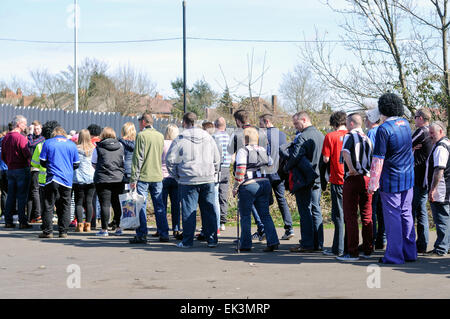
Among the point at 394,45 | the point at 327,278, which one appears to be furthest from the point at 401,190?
the point at 394,45

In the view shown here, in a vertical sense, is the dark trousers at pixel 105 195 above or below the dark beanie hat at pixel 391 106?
below

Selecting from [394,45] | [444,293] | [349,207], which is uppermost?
[394,45]

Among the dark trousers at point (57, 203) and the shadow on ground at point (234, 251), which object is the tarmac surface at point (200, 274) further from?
the dark trousers at point (57, 203)

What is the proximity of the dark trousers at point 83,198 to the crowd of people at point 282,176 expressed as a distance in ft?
0.07

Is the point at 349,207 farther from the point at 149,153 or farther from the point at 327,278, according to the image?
the point at 149,153

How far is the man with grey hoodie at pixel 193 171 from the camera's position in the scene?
9.80m

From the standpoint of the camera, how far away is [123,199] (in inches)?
408

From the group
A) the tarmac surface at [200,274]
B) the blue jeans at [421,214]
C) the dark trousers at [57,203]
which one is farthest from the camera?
the dark trousers at [57,203]

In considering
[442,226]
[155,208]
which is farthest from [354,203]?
[155,208]

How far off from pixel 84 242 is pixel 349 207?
4640mm

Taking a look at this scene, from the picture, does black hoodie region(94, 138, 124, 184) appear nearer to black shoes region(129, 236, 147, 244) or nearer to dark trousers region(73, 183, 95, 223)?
dark trousers region(73, 183, 95, 223)

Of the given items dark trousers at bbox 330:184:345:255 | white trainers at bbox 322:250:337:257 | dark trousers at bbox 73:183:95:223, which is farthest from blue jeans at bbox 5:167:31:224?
dark trousers at bbox 330:184:345:255

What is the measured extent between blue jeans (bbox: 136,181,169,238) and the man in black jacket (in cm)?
237

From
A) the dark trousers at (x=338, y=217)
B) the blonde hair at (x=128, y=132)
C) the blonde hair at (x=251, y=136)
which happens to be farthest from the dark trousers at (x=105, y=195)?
the dark trousers at (x=338, y=217)
